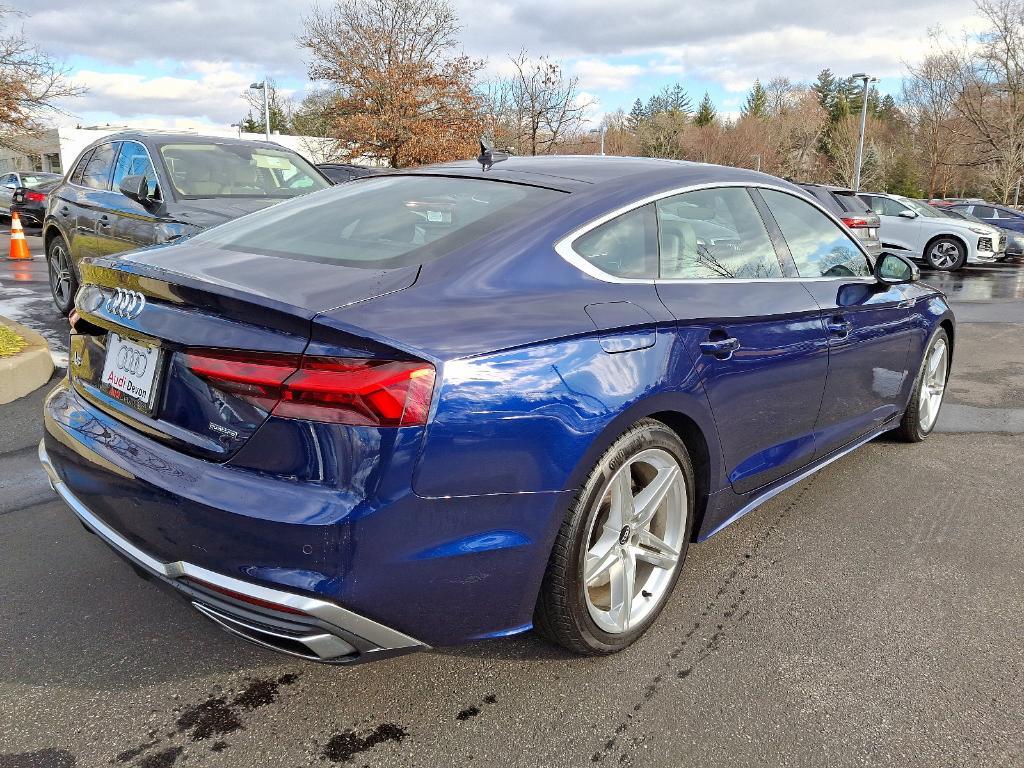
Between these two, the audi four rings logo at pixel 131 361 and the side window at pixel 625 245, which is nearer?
the audi four rings logo at pixel 131 361

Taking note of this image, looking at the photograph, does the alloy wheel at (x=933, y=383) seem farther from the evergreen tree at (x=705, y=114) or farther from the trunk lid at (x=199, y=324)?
the evergreen tree at (x=705, y=114)

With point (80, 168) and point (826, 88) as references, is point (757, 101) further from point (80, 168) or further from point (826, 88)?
point (80, 168)

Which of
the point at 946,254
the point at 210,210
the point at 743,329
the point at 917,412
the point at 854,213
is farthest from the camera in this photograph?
the point at 946,254

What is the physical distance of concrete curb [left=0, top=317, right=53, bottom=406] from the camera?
196 inches

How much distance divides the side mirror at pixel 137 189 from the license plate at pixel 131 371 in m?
4.32

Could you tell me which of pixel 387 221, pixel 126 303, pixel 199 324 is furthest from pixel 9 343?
pixel 199 324

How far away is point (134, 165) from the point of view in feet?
22.2

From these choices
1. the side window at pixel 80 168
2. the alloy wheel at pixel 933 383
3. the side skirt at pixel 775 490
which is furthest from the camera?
the side window at pixel 80 168

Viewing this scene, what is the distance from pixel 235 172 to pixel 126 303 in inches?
199

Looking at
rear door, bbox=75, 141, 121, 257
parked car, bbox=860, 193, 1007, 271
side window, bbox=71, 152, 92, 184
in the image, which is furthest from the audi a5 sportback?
parked car, bbox=860, 193, 1007, 271

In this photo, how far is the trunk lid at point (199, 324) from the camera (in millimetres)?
1959

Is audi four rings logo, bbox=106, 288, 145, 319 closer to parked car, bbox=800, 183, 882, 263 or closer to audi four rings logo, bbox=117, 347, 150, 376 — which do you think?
audi four rings logo, bbox=117, 347, 150, 376

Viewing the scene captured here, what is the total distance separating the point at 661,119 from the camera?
5697 cm

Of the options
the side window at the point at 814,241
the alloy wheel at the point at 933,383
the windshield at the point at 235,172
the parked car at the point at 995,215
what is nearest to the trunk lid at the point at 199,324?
the side window at the point at 814,241
